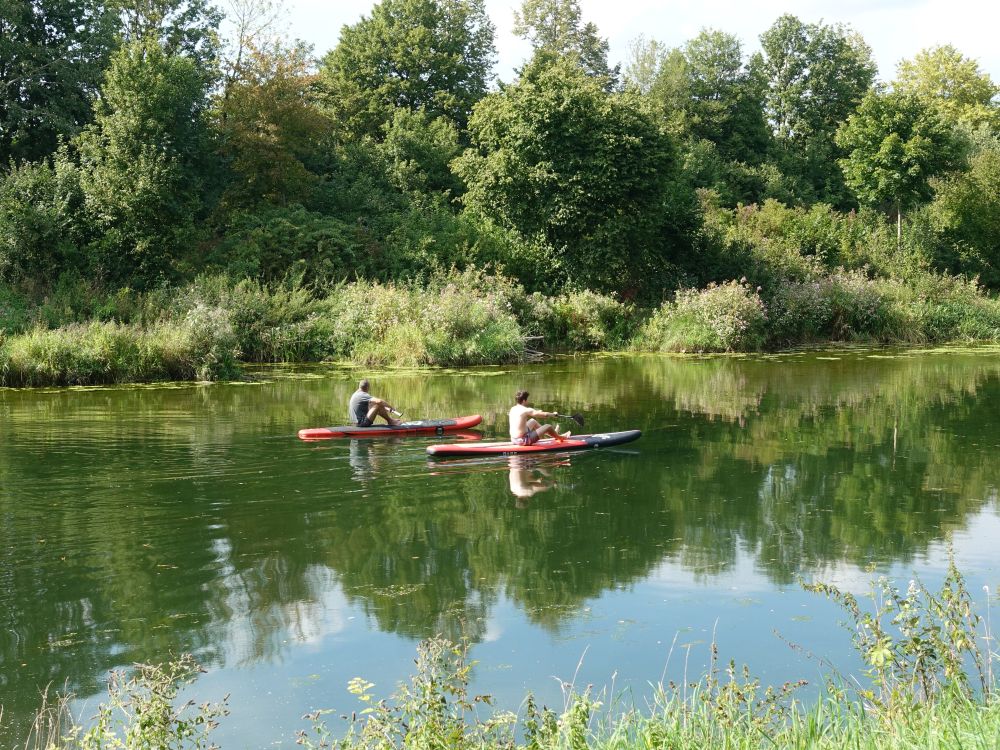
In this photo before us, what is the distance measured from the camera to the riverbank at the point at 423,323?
71.9 ft

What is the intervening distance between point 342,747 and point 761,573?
4.76 meters

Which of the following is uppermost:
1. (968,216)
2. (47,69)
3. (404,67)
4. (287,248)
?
(404,67)

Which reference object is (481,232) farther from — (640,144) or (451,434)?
(451,434)

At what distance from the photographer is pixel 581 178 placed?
1182 inches

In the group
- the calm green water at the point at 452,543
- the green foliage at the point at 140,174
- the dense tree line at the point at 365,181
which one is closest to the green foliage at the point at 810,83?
the dense tree line at the point at 365,181

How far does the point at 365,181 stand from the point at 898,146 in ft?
59.8

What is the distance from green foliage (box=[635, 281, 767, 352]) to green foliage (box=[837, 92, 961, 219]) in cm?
997

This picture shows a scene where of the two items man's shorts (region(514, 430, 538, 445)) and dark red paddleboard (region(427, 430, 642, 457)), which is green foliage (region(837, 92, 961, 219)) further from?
man's shorts (region(514, 430, 538, 445))

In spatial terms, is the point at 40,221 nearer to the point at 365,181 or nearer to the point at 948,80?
the point at 365,181

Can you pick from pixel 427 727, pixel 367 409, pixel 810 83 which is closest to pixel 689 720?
pixel 427 727

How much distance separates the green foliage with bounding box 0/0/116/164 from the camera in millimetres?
32156

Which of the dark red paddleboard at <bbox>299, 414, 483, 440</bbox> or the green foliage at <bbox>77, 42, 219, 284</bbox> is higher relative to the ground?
the green foliage at <bbox>77, 42, 219, 284</bbox>

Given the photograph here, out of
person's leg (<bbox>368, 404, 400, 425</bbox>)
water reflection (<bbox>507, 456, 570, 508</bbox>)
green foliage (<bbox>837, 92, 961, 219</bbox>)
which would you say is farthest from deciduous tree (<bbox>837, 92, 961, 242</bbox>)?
water reflection (<bbox>507, 456, 570, 508</bbox>)

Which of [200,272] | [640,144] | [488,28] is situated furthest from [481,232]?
[488,28]
